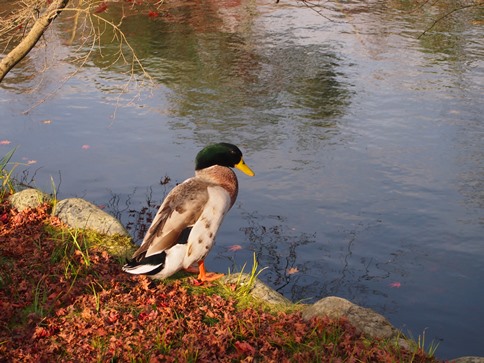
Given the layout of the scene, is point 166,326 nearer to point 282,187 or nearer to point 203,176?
point 203,176

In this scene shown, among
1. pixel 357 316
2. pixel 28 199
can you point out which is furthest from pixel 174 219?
pixel 28 199

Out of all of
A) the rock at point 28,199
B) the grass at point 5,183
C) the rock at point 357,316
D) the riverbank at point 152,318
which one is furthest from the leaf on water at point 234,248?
the grass at point 5,183

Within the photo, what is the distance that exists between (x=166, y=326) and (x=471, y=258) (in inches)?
143

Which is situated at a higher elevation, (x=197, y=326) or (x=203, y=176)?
(x=203, y=176)

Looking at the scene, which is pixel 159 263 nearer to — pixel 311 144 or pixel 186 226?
pixel 186 226

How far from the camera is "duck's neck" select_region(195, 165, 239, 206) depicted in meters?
5.98

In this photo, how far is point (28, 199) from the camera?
7578 mm

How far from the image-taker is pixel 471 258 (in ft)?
23.3

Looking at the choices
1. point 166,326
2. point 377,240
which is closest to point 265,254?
point 377,240

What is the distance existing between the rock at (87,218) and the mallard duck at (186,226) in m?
1.33

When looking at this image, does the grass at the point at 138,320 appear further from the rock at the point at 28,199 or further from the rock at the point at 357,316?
the rock at the point at 28,199

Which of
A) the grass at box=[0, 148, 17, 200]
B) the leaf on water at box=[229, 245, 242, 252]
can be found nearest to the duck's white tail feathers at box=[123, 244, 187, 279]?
the leaf on water at box=[229, 245, 242, 252]

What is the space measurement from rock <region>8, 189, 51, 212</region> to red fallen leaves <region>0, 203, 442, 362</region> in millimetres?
1322

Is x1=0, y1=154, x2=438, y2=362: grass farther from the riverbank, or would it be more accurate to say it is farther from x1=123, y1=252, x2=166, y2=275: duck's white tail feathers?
x1=123, y1=252, x2=166, y2=275: duck's white tail feathers
